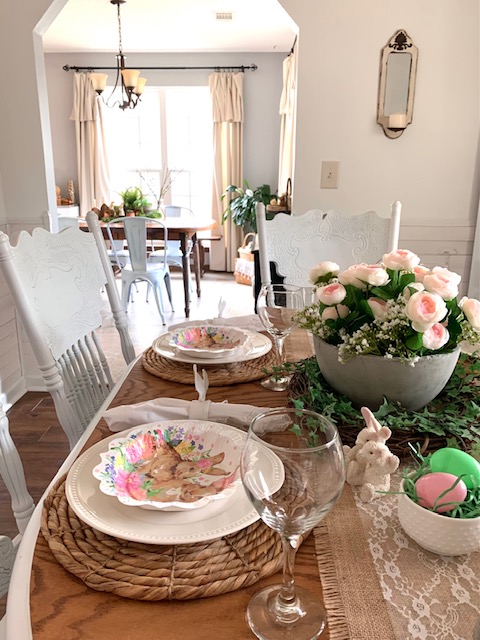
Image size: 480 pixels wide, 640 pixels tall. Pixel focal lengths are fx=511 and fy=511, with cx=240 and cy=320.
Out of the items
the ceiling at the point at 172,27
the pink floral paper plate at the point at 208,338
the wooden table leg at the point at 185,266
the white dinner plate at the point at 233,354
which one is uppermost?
the ceiling at the point at 172,27

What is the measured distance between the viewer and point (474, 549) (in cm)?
60

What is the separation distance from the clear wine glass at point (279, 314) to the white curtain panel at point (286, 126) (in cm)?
443

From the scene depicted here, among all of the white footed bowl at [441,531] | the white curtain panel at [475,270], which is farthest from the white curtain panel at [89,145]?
the white footed bowl at [441,531]

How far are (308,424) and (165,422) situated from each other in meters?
0.34

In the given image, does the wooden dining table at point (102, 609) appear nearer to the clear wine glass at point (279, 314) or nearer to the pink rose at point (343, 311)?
the pink rose at point (343, 311)

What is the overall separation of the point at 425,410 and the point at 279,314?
380 millimetres

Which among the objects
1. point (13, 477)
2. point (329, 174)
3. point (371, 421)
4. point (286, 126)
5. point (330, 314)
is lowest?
point (13, 477)

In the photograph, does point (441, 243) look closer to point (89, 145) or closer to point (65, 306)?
point (65, 306)

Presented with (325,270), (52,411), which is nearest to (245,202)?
(52,411)

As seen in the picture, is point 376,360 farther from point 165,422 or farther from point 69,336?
point 69,336

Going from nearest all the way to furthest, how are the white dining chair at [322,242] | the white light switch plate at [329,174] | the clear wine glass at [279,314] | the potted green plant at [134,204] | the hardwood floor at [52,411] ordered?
the clear wine glass at [279,314]
the white dining chair at [322,242]
the hardwood floor at [52,411]
the white light switch plate at [329,174]
the potted green plant at [134,204]

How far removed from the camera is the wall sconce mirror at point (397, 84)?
2338mm

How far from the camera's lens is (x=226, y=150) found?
627 centimetres

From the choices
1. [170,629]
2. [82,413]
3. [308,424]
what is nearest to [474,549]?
[308,424]
